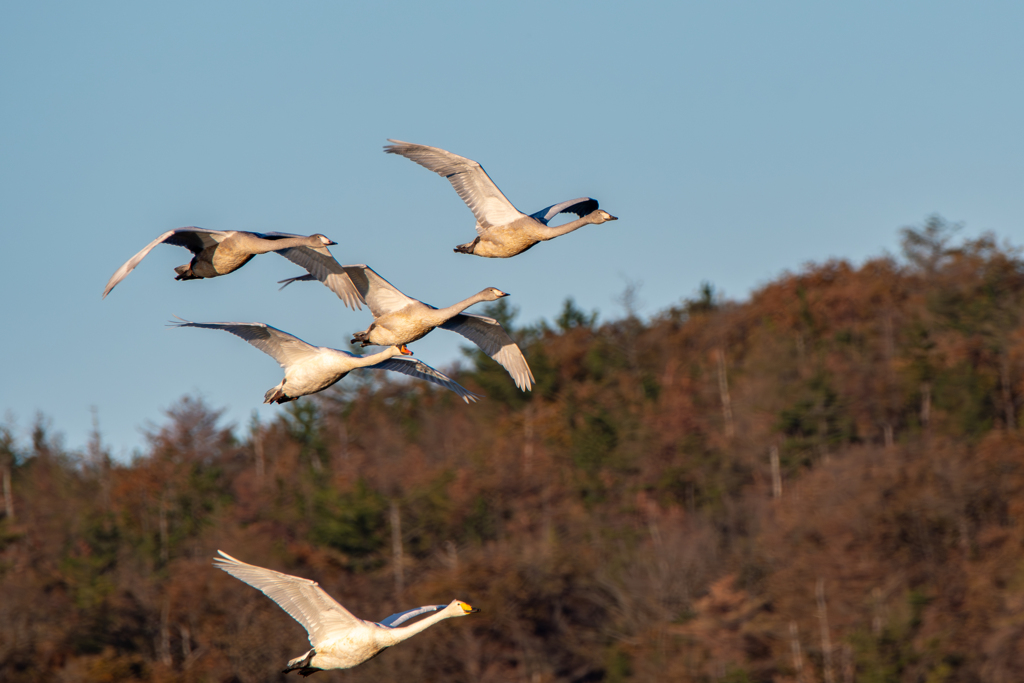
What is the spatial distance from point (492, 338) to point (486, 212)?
1632 millimetres

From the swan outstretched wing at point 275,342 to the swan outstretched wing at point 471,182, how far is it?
2644 mm

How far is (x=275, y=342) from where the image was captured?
14781 millimetres

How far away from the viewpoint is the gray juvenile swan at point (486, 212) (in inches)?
625

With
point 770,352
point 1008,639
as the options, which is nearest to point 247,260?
point 1008,639

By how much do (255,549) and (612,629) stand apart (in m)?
15.0

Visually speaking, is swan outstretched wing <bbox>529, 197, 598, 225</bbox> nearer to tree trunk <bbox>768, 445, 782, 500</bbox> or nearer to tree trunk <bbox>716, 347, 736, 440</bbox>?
tree trunk <bbox>768, 445, 782, 500</bbox>

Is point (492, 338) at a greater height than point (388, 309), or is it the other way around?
point (388, 309)

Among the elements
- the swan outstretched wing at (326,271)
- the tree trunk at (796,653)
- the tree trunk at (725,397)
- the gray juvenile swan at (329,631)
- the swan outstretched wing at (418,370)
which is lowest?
the tree trunk at (796,653)

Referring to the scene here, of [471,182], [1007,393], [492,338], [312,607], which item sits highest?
[1007,393]

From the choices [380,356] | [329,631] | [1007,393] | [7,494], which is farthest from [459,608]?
[7,494]

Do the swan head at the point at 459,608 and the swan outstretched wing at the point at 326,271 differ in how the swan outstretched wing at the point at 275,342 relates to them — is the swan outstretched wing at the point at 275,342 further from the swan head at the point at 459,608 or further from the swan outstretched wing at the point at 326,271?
the swan head at the point at 459,608

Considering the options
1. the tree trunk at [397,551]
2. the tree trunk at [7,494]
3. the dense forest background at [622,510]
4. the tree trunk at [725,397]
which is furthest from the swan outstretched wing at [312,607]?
the tree trunk at [7,494]

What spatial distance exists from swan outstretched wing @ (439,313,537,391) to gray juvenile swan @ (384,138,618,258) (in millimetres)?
982

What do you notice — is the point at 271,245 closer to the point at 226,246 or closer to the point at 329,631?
the point at 226,246
